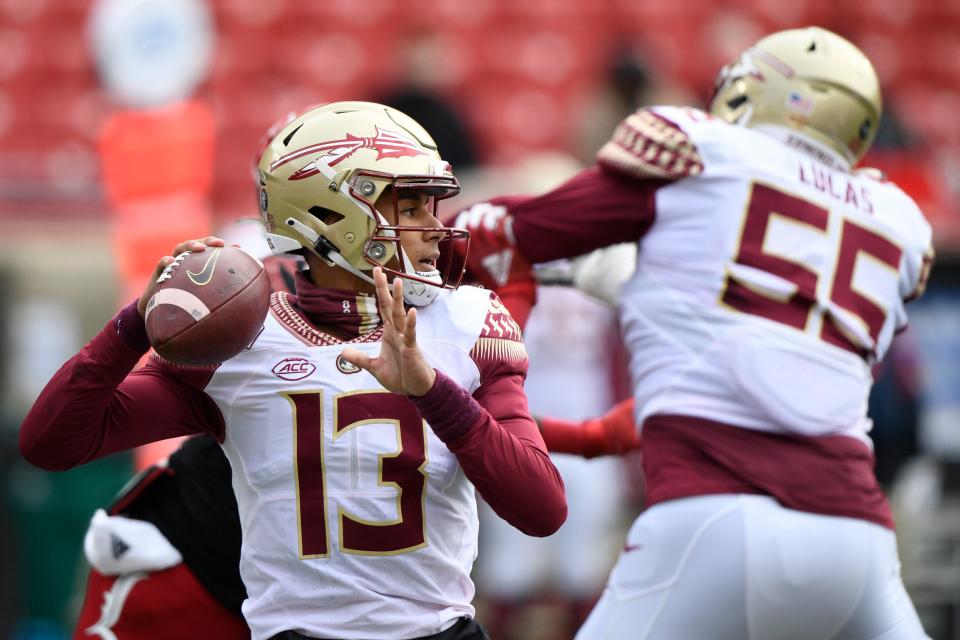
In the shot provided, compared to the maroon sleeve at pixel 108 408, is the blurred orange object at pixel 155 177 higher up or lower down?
lower down

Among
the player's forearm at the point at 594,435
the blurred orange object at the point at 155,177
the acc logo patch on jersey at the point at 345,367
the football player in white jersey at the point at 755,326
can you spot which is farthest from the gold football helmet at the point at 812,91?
the blurred orange object at the point at 155,177

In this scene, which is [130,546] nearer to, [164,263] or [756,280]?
[164,263]

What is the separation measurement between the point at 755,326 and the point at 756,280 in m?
0.11

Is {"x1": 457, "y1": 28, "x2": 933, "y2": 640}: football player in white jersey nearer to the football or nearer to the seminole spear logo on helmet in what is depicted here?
the seminole spear logo on helmet

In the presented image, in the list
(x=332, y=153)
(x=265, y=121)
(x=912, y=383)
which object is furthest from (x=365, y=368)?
(x=265, y=121)

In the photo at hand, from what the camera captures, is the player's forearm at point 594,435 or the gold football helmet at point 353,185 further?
the player's forearm at point 594,435

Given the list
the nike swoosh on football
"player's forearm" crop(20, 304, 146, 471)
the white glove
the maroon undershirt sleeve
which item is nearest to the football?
the nike swoosh on football

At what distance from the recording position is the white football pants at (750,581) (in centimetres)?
320

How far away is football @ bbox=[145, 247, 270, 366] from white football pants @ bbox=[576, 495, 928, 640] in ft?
3.67

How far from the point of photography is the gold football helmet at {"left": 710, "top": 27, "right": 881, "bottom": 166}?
357 centimetres

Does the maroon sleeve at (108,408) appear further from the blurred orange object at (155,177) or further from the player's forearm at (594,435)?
the blurred orange object at (155,177)

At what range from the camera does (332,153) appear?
2846 millimetres

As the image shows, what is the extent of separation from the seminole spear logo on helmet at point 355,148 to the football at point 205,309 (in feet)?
0.91

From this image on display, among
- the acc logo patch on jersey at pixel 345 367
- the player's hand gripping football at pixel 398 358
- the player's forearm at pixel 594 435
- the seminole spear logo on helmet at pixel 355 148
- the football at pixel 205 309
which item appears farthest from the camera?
the player's forearm at pixel 594 435
